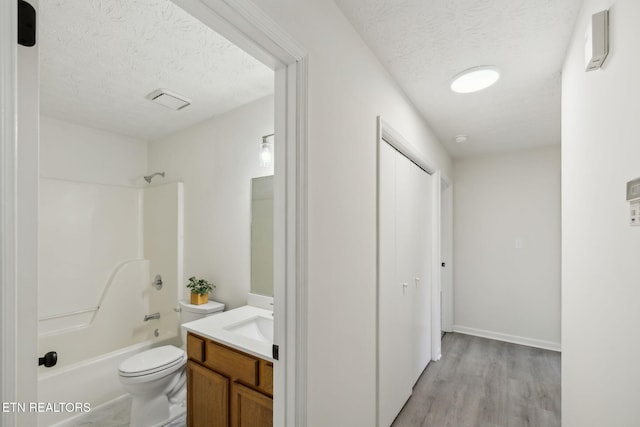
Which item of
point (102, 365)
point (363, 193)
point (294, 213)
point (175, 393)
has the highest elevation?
point (363, 193)

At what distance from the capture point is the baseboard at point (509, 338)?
338 centimetres

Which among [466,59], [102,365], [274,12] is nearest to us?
[274,12]

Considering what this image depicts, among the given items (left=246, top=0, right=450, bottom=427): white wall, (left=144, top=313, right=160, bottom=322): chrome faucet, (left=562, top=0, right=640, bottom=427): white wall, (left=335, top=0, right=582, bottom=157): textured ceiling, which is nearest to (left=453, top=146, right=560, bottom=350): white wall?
(left=335, top=0, right=582, bottom=157): textured ceiling

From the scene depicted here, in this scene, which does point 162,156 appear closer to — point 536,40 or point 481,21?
point 481,21

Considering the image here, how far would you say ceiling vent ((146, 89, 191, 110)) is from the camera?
2234mm

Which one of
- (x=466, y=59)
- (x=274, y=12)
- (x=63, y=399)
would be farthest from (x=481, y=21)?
(x=63, y=399)

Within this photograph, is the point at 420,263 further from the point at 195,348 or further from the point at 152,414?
the point at 152,414

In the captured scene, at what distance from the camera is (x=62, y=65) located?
6.15ft

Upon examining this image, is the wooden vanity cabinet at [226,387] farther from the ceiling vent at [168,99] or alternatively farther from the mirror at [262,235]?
the ceiling vent at [168,99]

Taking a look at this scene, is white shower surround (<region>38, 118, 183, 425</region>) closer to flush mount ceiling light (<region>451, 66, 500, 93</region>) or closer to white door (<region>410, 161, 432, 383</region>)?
white door (<region>410, 161, 432, 383</region>)

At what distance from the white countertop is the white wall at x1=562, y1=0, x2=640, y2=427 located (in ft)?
4.20

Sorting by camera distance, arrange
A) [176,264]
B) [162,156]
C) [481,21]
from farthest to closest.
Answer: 1. [162,156]
2. [176,264]
3. [481,21]

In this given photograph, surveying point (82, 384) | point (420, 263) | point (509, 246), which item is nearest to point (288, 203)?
point (420, 263)

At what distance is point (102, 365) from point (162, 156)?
2079 millimetres
